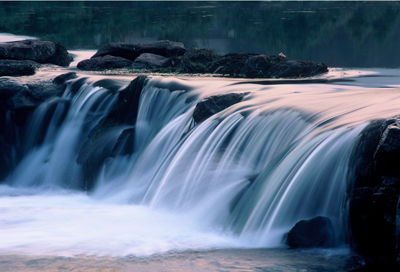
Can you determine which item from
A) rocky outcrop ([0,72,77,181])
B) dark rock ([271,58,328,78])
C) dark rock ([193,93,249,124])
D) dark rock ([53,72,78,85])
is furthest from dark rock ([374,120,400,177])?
dark rock ([53,72,78,85])

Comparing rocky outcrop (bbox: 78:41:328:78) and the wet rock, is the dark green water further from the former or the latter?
the wet rock

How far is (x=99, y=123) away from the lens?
1204 cm

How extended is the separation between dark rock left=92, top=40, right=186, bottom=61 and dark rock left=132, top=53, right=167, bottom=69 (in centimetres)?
89

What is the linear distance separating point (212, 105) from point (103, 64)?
7.13 m

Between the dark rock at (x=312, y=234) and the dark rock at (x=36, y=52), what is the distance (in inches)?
472

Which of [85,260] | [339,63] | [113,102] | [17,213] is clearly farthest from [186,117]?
[339,63]

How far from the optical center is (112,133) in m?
11.5

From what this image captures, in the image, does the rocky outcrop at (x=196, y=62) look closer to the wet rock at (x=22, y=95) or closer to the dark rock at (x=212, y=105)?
the wet rock at (x=22, y=95)

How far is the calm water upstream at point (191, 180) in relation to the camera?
658 cm

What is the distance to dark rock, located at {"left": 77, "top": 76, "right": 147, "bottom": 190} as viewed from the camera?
11047 millimetres

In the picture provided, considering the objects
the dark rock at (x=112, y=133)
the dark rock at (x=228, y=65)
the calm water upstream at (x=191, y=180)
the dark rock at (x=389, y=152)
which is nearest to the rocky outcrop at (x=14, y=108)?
the calm water upstream at (x=191, y=180)

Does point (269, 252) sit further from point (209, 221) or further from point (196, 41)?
point (196, 41)

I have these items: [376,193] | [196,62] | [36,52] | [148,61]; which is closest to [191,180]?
[376,193]

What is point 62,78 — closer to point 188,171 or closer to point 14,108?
point 14,108
